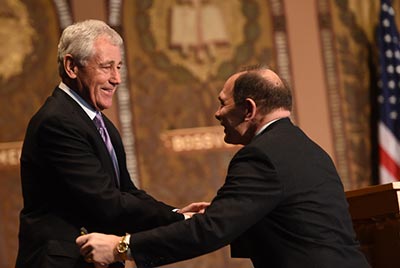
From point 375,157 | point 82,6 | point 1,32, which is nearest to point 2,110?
point 1,32

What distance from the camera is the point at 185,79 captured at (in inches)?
274

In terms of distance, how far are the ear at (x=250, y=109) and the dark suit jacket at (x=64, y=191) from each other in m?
0.55

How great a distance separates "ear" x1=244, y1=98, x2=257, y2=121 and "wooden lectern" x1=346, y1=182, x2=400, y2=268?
910 mm

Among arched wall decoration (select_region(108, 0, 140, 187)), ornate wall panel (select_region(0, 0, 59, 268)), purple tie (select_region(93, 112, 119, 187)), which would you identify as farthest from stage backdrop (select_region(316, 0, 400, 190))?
purple tie (select_region(93, 112, 119, 187))

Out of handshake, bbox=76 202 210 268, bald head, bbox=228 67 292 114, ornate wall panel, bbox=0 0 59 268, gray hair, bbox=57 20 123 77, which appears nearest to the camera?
handshake, bbox=76 202 210 268

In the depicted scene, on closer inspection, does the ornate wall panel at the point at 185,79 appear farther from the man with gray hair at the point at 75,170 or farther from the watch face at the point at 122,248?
the watch face at the point at 122,248

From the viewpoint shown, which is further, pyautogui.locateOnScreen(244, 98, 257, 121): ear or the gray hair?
the gray hair

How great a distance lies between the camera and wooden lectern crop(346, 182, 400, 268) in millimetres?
3893

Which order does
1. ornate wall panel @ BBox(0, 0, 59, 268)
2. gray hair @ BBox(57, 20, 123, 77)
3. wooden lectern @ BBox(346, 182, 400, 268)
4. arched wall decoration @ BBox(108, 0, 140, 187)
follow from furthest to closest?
arched wall decoration @ BBox(108, 0, 140, 187), ornate wall panel @ BBox(0, 0, 59, 268), wooden lectern @ BBox(346, 182, 400, 268), gray hair @ BBox(57, 20, 123, 77)

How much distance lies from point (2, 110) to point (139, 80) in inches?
42.6

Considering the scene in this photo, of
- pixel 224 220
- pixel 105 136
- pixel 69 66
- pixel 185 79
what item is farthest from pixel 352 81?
pixel 224 220

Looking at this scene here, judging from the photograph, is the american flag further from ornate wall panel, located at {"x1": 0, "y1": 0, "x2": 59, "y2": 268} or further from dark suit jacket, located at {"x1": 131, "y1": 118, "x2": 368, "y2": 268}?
dark suit jacket, located at {"x1": 131, "y1": 118, "x2": 368, "y2": 268}

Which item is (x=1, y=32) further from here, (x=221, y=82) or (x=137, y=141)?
(x=221, y=82)

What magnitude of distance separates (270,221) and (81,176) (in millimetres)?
730
